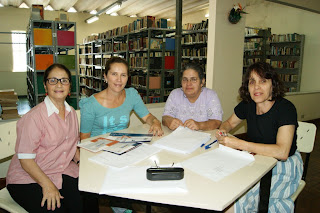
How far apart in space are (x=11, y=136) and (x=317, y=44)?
7369mm

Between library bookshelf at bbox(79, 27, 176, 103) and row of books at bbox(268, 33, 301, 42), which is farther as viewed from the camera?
row of books at bbox(268, 33, 301, 42)

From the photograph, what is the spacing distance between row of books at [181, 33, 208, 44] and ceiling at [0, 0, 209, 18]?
3526 mm

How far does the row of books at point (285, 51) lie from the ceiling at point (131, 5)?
135 inches

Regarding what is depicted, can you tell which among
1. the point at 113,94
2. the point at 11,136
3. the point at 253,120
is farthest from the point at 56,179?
the point at 253,120

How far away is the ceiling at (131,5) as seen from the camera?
958cm

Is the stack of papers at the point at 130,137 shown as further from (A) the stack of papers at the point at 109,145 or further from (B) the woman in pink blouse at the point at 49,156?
(B) the woman in pink blouse at the point at 49,156

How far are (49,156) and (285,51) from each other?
7.34 m

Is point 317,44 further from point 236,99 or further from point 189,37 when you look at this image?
point 236,99

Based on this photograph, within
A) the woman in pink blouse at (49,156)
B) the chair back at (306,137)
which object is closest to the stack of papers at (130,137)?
the woman in pink blouse at (49,156)

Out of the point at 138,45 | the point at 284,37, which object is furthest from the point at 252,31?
the point at 138,45

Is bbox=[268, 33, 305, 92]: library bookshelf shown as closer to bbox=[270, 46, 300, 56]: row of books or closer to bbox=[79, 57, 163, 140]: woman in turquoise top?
bbox=[270, 46, 300, 56]: row of books

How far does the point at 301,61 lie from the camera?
698cm

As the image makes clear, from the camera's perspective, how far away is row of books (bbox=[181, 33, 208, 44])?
6.04 m

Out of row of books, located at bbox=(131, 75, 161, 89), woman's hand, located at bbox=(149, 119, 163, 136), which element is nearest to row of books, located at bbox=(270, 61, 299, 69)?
row of books, located at bbox=(131, 75, 161, 89)
